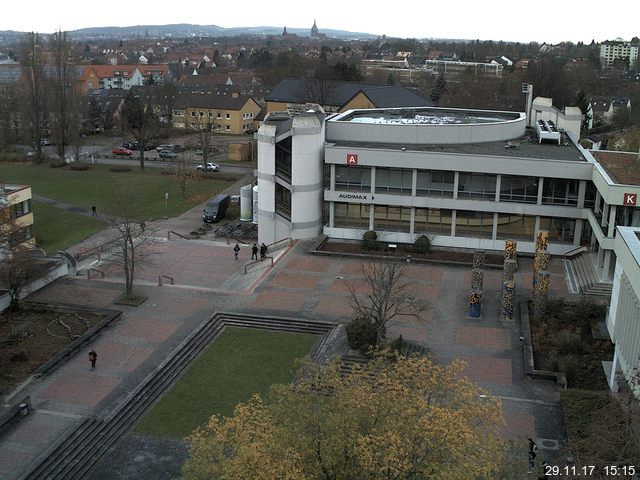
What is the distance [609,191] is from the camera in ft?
117

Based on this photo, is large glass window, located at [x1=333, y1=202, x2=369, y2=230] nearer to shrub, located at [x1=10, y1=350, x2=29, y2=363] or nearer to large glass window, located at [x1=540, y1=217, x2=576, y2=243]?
large glass window, located at [x1=540, y1=217, x2=576, y2=243]

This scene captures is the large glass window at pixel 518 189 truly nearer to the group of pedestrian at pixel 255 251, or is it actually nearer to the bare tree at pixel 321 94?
the group of pedestrian at pixel 255 251

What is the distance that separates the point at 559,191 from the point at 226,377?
24154mm

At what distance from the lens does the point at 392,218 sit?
4488 centimetres

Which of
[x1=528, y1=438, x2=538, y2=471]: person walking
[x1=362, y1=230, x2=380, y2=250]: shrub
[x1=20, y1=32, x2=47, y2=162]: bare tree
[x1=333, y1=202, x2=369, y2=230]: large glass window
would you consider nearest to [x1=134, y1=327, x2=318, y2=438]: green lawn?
[x1=528, y1=438, x2=538, y2=471]: person walking

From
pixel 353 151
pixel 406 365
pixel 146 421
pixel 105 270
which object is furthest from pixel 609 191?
pixel 105 270

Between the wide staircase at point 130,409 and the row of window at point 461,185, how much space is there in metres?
14.6

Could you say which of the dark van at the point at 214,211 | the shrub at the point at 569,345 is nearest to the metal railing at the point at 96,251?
the dark van at the point at 214,211

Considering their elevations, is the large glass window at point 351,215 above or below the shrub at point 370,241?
above

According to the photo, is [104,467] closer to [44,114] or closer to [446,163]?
[446,163]

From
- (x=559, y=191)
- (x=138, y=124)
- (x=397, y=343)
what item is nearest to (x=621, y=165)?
(x=559, y=191)

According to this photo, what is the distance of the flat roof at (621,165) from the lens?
123 feet

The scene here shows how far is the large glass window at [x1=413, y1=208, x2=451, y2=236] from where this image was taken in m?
44.0

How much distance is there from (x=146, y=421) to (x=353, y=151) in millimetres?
23595
